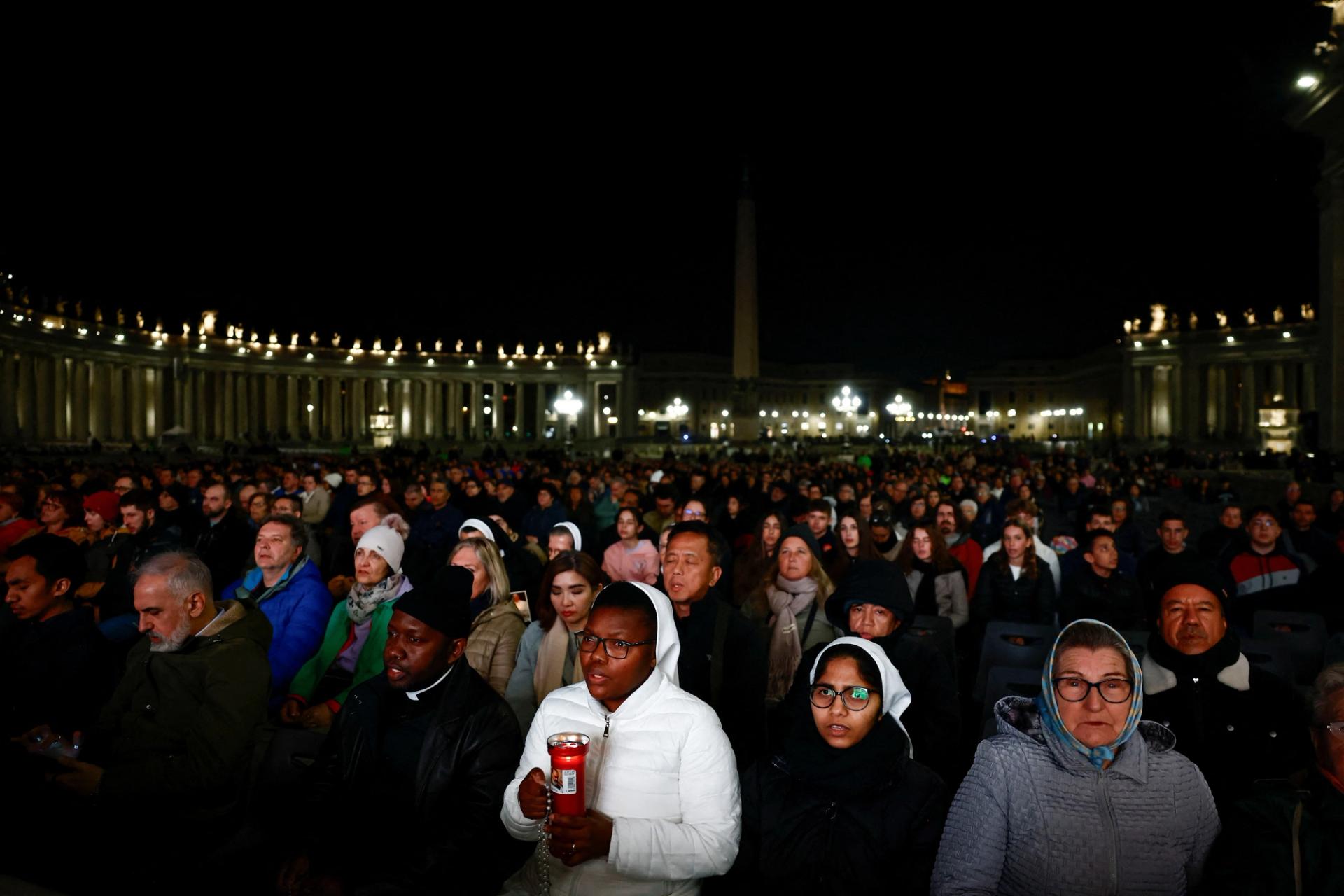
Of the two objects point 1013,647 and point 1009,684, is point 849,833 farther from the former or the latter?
point 1013,647

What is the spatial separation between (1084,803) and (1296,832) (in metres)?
0.57

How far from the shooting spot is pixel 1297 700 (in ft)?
14.1

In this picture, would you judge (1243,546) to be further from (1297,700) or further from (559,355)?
(559,355)

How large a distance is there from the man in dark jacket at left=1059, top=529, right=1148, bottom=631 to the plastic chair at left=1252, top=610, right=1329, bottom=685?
81 centimetres

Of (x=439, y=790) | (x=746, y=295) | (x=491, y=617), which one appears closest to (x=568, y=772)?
(x=439, y=790)

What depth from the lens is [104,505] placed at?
33.6 ft

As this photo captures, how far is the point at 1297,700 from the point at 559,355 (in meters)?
96.6

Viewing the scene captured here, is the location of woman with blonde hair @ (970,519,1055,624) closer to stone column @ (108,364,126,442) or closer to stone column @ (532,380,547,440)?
stone column @ (108,364,126,442)

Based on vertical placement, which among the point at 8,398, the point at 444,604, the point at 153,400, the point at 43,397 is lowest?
the point at 444,604

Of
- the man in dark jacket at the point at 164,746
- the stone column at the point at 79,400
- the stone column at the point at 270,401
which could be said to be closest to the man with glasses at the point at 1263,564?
the man in dark jacket at the point at 164,746

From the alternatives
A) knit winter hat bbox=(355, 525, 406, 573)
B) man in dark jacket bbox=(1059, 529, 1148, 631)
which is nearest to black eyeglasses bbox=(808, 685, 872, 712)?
knit winter hat bbox=(355, 525, 406, 573)

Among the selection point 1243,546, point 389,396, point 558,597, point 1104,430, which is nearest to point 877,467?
point 1243,546

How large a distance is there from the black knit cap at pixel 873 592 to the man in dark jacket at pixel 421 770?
199cm

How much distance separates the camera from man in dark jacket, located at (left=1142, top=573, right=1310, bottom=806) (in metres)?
4.11
